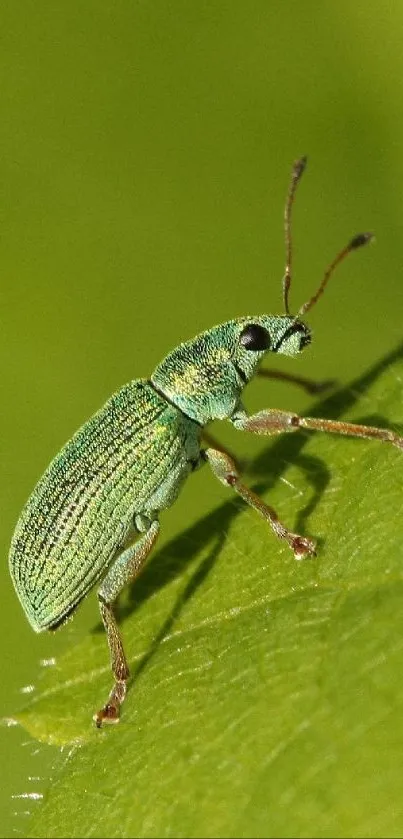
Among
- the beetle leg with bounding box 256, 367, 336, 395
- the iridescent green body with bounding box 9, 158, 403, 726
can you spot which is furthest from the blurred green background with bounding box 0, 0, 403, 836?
the iridescent green body with bounding box 9, 158, 403, 726

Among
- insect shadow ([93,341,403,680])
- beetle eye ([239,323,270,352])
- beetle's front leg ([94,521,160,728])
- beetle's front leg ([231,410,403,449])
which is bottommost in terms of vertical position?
beetle's front leg ([94,521,160,728])

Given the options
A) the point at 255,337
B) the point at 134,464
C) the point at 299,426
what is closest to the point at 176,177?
the point at 255,337

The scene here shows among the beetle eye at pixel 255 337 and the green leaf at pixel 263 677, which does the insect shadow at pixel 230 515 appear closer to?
the green leaf at pixel 263 677

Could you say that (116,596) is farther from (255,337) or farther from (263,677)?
(263,677)

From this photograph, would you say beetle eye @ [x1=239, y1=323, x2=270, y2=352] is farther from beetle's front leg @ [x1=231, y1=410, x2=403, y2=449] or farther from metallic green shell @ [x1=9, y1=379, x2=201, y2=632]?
metallic green shell @ [x1=9, y1=379, x2=201, y2=632]

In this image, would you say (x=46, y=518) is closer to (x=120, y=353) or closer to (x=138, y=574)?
(x=138, y=574)

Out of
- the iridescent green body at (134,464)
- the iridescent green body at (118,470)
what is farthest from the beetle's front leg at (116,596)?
the iridescent green body at (118,470)
